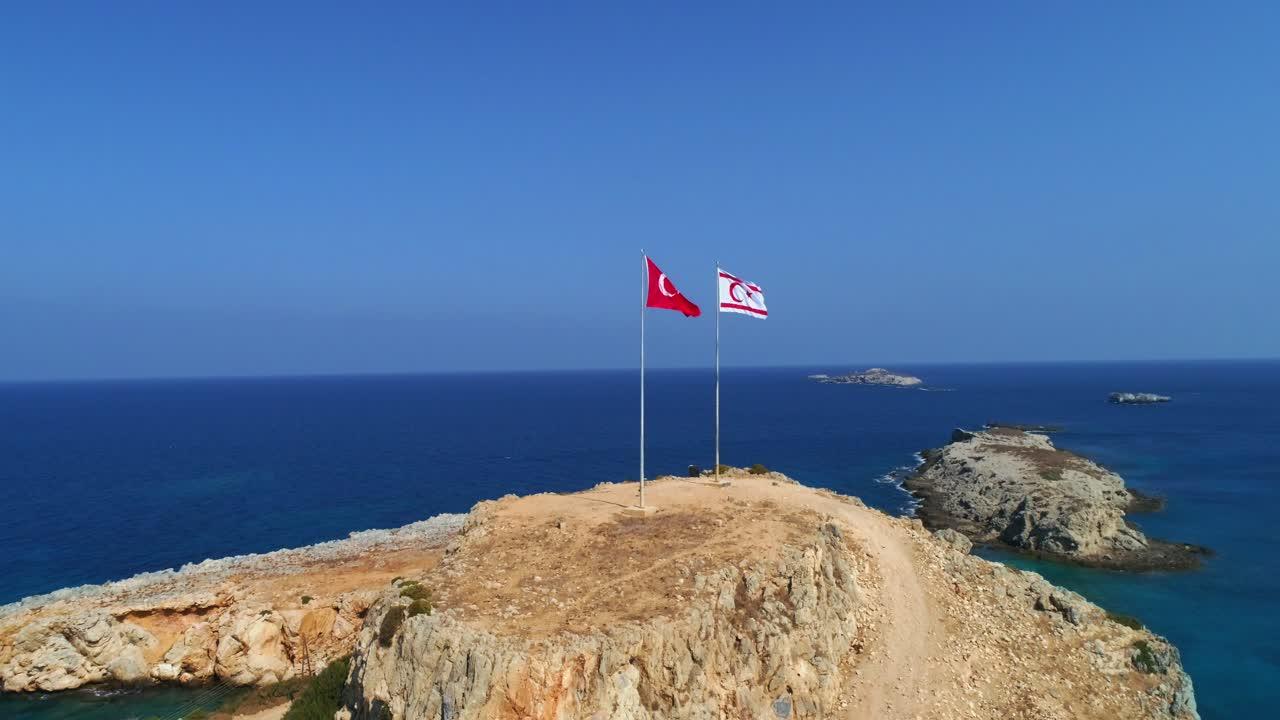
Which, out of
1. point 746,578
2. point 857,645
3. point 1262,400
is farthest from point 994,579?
point 1262,400

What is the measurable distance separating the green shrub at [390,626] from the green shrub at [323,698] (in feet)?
18.7

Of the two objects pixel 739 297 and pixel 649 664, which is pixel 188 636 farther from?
pixel 739 297

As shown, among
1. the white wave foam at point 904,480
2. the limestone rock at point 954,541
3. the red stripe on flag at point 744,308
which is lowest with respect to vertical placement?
the white wave foam at point 904,480

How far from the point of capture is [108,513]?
68.4 meters

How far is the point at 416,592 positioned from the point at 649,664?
8768 mm

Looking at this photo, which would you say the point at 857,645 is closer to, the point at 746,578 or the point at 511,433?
the point at 746,578

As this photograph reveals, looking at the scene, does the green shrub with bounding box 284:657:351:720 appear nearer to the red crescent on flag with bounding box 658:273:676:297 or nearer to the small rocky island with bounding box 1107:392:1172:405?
the red crescent on flag with bounding box 658:273:676:297

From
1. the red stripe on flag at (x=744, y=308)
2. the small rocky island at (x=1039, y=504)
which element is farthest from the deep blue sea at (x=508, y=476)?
the red stripe on flag at (x=744, y=308)

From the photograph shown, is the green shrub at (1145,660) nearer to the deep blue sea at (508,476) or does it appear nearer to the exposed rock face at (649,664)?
the deep blue sea at (508,476)

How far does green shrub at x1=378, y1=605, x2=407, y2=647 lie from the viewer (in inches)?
854

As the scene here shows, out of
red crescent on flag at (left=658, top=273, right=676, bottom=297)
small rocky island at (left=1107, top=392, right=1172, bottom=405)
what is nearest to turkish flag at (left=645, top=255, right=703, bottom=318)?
red crescent on flag at (left=658, top=273, right=676, bottom=297)

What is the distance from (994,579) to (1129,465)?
75283 millimetres

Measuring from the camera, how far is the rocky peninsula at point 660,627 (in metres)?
20.5

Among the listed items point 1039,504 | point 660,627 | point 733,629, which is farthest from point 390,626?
point 1039,504
